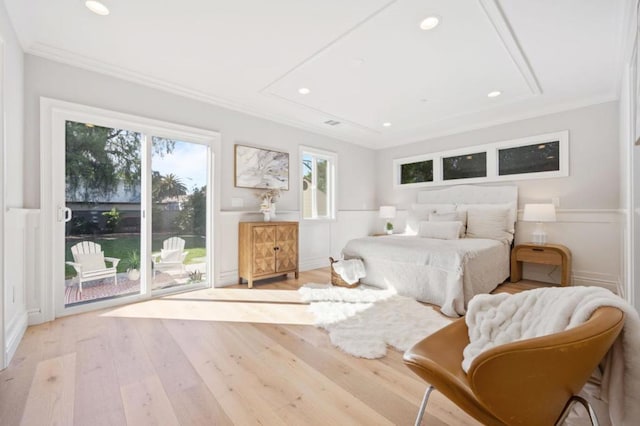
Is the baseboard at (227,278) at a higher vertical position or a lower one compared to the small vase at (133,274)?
lower

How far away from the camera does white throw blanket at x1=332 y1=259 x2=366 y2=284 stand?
11.6 ft

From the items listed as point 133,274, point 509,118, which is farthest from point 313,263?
point 509,118

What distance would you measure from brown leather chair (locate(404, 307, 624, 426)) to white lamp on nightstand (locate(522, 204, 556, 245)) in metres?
3.50

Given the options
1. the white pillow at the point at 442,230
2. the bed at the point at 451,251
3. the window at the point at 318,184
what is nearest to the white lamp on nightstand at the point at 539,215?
the bed at the point at 451,251

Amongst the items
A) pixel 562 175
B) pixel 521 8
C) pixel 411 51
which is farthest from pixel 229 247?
pixel 562 175

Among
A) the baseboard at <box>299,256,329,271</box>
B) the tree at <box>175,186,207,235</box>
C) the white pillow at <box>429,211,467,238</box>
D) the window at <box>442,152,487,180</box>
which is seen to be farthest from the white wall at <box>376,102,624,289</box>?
the tree at <box>175,186,207,235</box>

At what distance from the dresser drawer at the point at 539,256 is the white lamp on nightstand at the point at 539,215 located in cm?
18

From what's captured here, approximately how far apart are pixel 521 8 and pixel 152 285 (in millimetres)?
4307

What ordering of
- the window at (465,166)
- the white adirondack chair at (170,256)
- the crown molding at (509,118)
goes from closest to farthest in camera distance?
the white adirondack chair at (170,256), the crown molding at (509,118), the window at (465,166)

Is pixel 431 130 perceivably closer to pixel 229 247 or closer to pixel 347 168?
pixel 347 168

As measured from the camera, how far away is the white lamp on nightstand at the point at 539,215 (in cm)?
370

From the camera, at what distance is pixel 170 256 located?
345 cm

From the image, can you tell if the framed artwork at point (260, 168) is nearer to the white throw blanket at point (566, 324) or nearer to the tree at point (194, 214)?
the tree at point (194, 214)

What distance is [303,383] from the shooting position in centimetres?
168
